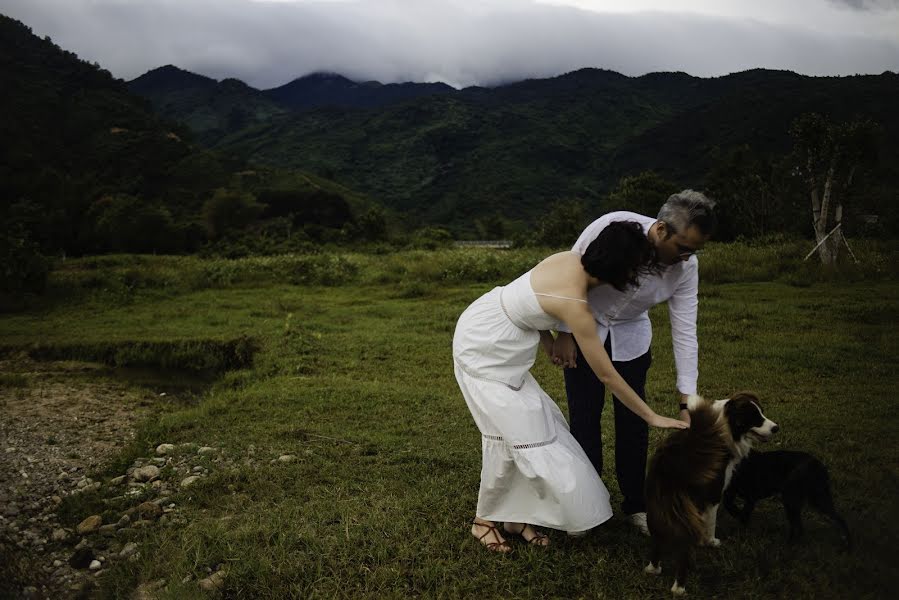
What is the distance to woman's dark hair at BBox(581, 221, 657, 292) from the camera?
2789 millimetres

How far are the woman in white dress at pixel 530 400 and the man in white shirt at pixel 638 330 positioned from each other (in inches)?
7.8

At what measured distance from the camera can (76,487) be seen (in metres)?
5.39

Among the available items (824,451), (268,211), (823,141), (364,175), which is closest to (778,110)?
(823,141)

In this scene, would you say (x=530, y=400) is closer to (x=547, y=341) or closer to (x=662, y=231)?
(x=547, y=341)

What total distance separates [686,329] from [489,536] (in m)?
1.77

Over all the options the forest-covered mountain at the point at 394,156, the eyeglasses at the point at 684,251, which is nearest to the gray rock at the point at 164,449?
the eyeglasses at the point at 684,251

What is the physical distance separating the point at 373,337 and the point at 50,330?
713 centimetres

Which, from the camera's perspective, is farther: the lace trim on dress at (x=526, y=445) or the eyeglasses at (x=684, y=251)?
the lace trim on dress at (x=526, y=445)

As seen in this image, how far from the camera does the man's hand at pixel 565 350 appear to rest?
134 inches

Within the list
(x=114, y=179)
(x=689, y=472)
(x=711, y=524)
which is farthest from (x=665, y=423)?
(x=114, y=179)

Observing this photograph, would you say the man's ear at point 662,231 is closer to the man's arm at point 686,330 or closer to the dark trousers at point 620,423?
the man's arm at point 686,330

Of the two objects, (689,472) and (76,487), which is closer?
(689,472)

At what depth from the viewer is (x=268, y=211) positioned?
55.0 metres

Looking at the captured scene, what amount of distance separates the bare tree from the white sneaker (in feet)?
44.4
